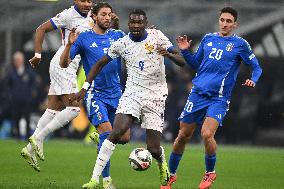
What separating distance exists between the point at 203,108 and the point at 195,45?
13336 mm

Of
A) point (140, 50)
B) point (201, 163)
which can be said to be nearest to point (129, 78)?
point (140, 50)

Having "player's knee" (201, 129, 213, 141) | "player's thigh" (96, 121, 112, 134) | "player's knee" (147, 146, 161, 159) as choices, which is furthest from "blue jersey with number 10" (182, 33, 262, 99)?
"player's thigh" (96, 121, 112, 134)

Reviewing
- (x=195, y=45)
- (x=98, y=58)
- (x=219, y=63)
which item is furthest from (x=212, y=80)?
(x=195, y=45)

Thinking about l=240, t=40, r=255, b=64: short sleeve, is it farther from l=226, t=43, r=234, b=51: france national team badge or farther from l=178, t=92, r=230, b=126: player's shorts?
l=178, t=92, r=230, b=126: player's shorts

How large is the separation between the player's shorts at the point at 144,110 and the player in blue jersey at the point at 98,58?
2.23ft

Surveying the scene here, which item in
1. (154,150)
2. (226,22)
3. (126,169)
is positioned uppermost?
(226,22)

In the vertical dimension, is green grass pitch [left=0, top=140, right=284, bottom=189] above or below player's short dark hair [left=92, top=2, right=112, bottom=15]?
below

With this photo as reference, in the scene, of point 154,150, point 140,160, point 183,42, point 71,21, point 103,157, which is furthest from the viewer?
point 71,21

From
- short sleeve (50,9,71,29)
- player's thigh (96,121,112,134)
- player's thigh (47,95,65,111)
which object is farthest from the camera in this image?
player's thigh (47,95,65,111)

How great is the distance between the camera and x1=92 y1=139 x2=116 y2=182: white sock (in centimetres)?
1301

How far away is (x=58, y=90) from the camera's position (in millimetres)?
15859

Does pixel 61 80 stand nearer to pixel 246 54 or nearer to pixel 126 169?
pixel 126 169

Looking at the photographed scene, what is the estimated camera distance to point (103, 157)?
13039 millimetres

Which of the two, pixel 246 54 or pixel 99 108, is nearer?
pixel 99 108
